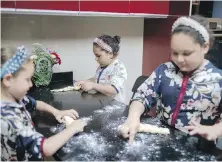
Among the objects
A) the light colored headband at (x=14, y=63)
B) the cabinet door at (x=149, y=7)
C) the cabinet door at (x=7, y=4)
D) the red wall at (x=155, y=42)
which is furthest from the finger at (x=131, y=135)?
the red wall at (x=155, y=42)

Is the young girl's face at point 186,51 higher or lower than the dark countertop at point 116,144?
higher

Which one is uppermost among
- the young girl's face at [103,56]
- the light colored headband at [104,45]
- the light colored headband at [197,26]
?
the light colored headband at [197,26]

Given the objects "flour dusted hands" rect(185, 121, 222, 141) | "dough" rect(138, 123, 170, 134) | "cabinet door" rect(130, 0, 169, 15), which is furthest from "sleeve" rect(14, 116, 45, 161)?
"cabinet door" rect(130, 0, 169, 15)

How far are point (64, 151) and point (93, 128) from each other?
0.20m

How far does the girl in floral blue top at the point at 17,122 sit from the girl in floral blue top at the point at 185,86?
0.27 metres

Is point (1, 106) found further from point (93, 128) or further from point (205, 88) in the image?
point (205, 88)

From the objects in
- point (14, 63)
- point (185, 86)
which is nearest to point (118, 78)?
point (185, 86)

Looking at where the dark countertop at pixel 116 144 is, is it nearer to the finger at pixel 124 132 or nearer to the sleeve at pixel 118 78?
the finger at pixel 124 132

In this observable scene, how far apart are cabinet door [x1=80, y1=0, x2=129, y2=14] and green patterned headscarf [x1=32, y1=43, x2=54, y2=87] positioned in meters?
0.38

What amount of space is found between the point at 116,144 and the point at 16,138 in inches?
12.2

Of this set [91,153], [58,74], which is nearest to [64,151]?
[91,153]

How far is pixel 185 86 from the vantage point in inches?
39.0

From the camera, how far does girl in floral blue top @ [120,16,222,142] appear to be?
920 mm

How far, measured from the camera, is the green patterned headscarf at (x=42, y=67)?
1.60m
